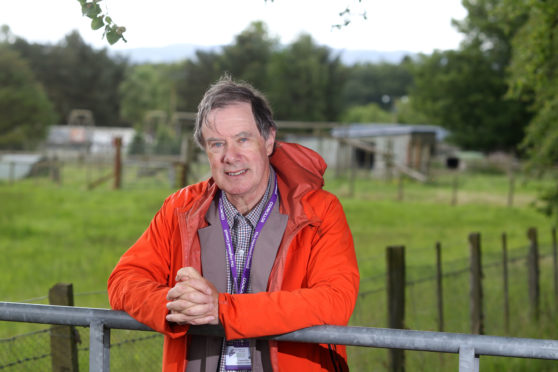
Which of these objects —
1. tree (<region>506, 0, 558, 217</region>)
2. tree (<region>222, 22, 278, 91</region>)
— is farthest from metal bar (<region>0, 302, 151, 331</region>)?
tree (<region>222, 22, 278, 91</region>)

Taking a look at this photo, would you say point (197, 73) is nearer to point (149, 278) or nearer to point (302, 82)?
point (302, 82)

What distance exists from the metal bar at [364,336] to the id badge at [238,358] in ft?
0.81

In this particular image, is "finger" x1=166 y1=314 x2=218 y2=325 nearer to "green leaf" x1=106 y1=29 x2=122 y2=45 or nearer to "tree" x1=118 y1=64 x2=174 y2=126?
"green leaf" x1=106 y1=29 x2=122 y2=45

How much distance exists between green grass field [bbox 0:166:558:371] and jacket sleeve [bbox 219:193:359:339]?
2235 millimetres

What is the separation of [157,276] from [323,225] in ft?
2.22

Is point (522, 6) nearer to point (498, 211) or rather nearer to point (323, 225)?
point (323, 225)

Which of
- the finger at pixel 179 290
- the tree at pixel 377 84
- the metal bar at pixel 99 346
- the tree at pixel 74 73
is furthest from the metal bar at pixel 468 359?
the tree at pixel 377 84

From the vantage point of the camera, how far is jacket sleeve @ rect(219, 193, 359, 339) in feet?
7.04

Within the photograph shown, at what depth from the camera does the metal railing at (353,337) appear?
1.85 meters

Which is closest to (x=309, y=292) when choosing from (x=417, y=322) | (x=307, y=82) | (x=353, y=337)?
(x=353, y=337)

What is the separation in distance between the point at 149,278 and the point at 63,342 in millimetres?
1470

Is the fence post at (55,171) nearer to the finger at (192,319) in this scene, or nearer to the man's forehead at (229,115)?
the man's forehead at (229,115)

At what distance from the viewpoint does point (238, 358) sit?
241 centimetres

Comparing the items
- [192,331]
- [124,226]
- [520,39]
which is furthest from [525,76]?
[124,226]
